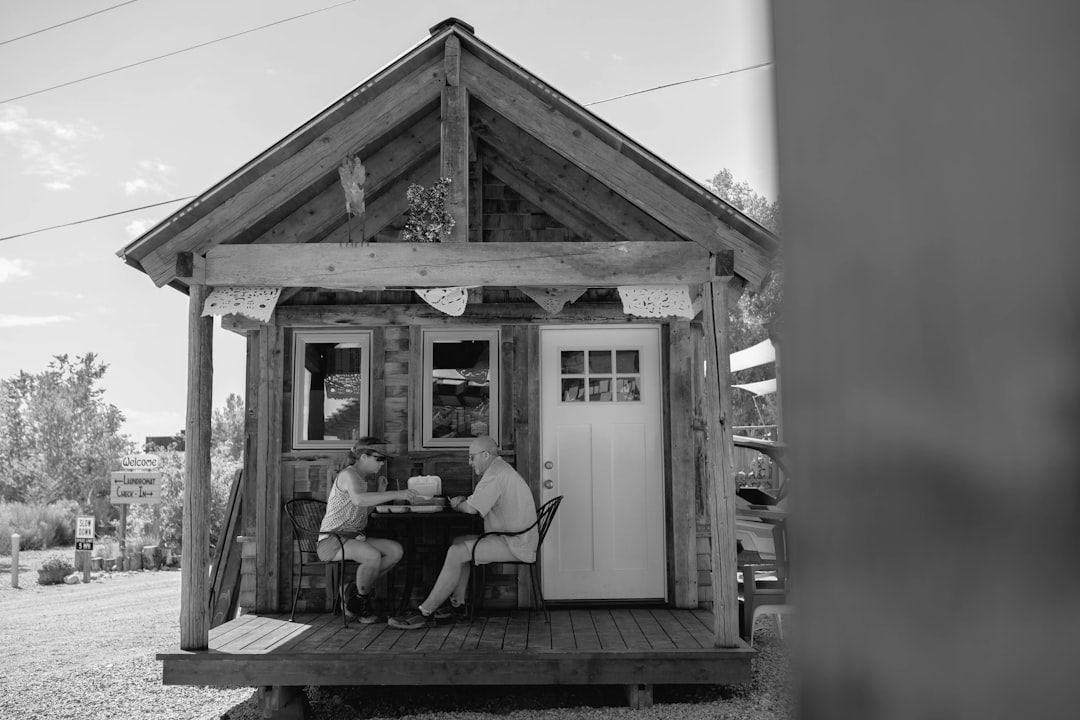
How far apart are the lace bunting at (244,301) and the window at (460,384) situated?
1942 mm

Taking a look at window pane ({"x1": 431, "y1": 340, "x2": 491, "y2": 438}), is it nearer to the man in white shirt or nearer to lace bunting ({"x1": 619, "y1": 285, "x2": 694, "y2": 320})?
the man in white shirt

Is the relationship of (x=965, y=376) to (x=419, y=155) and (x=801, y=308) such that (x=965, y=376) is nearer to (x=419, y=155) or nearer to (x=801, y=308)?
(x=801, y=308)

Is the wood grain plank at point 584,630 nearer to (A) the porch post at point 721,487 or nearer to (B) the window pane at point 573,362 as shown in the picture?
(A) the porch post at point 721,487

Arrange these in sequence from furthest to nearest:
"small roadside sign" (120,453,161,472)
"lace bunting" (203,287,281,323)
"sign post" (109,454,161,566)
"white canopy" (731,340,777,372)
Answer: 1. "white canopy" (731,340,777,372)
2. "small roadside sign" (120,453,161,472)
3. "sign post" (109,454,161,566)
4. "lace bunting" (203,287,281,323)

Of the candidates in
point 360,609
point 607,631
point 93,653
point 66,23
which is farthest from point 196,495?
point 66,23

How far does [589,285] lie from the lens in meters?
5.62

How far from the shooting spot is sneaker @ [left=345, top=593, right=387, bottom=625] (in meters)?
6.51

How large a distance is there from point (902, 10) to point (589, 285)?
5345mm

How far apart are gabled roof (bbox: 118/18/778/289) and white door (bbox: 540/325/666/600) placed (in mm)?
1352

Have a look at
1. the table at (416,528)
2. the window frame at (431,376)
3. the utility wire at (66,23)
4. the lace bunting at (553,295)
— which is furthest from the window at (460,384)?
the utility wire at (66,23)

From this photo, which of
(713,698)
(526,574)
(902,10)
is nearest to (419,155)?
(526,574)

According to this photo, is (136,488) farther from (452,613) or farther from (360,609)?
(452,613)

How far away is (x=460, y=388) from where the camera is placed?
7457mm

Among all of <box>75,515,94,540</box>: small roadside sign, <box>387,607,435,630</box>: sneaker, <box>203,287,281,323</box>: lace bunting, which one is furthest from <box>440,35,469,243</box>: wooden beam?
<box>75,515,94,540</box>: small roadside sign
